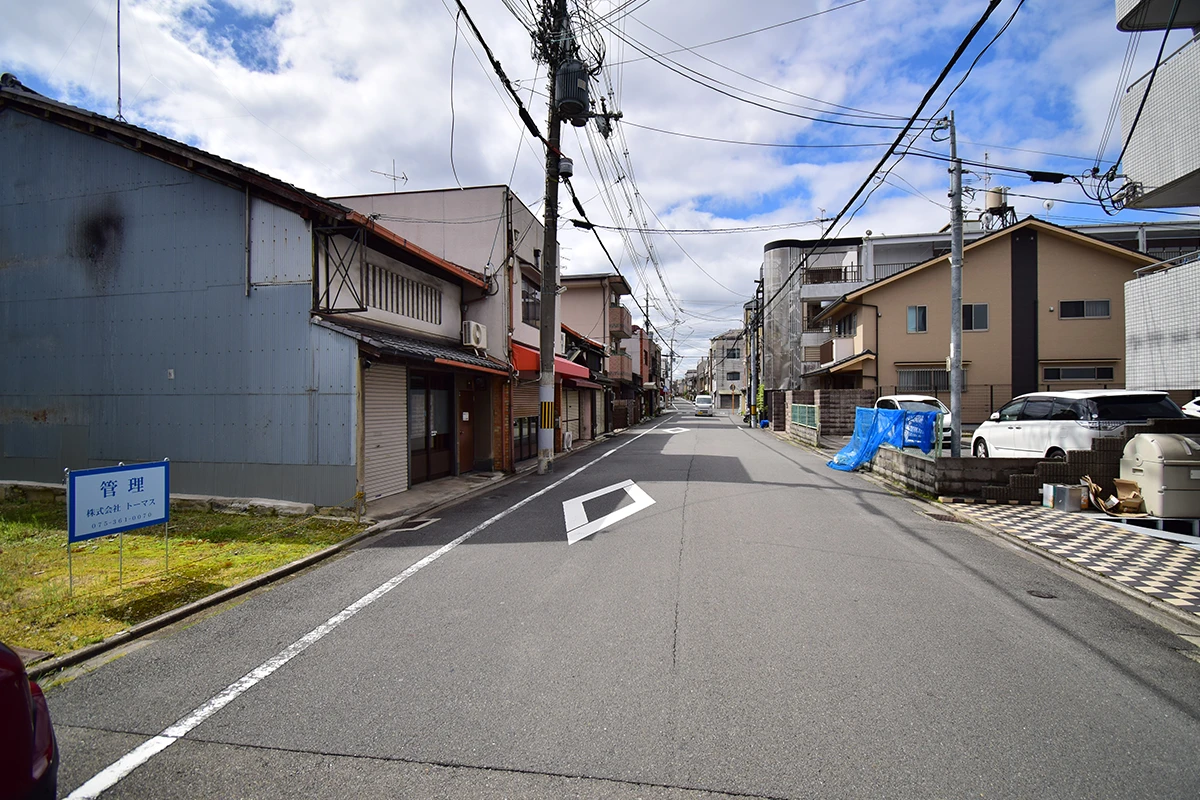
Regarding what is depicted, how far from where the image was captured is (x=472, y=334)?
14617 millimetres

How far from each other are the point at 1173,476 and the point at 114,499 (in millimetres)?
13241

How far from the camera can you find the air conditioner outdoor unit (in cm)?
1459

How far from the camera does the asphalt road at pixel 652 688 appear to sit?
293 centimetres

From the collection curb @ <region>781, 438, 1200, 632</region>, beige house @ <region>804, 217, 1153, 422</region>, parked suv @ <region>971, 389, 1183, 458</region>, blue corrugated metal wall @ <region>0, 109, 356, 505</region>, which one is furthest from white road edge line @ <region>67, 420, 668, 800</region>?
beige house @ <region>804, 217, 1153, 422</region>

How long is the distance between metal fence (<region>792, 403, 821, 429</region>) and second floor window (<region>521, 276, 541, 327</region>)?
11698 mm

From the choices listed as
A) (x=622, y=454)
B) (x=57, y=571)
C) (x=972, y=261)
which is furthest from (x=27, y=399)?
(x=972, y=261)

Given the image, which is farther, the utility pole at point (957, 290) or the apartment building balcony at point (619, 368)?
the apartment building balcony at point (619, 368)

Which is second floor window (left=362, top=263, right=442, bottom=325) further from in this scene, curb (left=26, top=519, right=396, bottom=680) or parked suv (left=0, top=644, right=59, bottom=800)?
parked suv (left=0, top=644, right=59, bottom=800)

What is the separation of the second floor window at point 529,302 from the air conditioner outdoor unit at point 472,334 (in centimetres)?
375

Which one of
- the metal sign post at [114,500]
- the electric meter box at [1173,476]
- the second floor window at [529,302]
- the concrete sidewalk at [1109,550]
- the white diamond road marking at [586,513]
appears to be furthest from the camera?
the second floor window at [529,302]

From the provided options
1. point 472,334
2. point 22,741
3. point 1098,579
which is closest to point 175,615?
point 22,741

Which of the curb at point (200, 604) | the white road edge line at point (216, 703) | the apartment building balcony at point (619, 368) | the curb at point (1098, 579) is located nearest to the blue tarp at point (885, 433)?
the curb at point (1098, 579)

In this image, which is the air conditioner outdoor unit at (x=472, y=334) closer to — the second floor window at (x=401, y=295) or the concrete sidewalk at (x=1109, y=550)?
the second floor window at (x=401, y=295)

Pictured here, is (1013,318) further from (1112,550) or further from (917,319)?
(1112,550)
